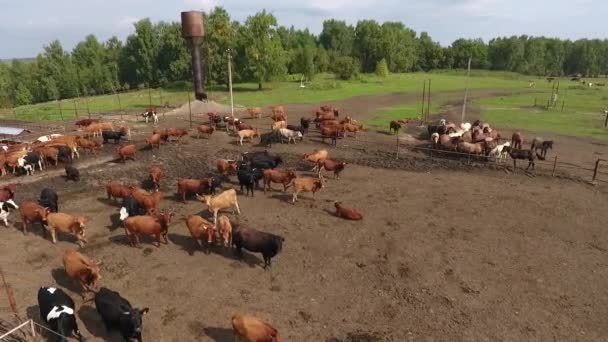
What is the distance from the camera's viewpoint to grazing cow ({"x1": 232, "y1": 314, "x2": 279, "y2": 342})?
8164mm

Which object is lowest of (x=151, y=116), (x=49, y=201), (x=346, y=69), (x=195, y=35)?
(x=49, y=201)

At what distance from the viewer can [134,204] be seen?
1416 cm

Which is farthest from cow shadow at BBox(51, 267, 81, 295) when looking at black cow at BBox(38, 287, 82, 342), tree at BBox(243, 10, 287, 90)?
tree at BBox(243, 10, 287, 90)

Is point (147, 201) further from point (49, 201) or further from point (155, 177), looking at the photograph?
point (49, 201)

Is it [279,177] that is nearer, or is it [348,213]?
[348,213]

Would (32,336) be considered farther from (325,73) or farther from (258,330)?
(325,73)

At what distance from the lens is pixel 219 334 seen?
905 centimetres

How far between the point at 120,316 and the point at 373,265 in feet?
22.4

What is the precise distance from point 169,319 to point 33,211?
7.09m

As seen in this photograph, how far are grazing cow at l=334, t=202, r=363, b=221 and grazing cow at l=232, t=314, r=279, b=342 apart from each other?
7072 millimetres

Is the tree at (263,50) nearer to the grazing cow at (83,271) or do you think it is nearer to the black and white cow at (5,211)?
the black and white cow at (5,211)

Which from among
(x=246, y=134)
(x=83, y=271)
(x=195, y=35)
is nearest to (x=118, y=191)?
(x=83, y=271)

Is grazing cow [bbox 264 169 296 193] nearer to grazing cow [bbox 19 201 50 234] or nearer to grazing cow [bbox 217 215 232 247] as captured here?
grazing cow [bbox 217 215 232 247]

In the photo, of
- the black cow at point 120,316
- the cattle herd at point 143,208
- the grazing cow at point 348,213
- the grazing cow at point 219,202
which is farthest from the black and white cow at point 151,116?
the black cow at point 120,316
